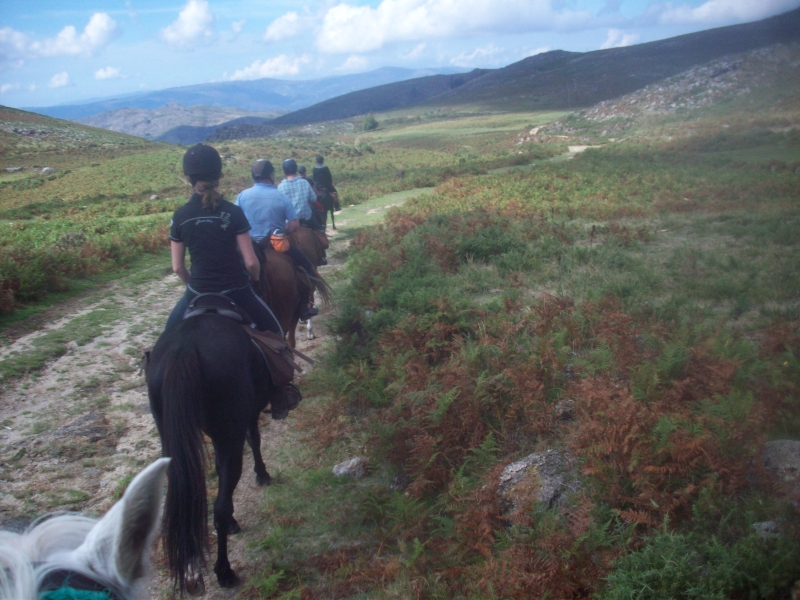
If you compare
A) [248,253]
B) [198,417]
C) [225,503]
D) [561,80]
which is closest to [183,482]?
[198,417]

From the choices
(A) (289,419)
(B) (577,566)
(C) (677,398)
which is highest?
(C) (677,398)

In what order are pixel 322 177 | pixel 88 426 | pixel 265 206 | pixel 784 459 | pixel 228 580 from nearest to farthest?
1. pixel 784 459
2. pixel 228 580
3. pixel 88 426
4. pixel 265 206
5. pixel 322 177

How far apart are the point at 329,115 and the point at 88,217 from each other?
435 feet

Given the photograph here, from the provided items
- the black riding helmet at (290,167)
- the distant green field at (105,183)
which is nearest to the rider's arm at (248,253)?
the black riding helmet at (290,167)

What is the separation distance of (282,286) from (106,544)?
5.06m

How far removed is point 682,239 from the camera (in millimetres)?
9070

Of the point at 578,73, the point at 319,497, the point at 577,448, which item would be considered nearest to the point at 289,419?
the point at 319,497

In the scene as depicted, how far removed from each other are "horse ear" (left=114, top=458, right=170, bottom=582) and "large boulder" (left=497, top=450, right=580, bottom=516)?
2448 millimetres

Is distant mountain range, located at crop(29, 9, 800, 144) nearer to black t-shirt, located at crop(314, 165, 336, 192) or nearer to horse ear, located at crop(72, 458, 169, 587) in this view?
black t-shirt, located at crop(314, 165, 336, 192)

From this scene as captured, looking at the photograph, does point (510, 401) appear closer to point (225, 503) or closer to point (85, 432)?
point (225, 503)

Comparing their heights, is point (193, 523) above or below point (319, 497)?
above

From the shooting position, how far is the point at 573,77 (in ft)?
290

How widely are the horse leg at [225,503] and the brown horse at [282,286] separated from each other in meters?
2.41

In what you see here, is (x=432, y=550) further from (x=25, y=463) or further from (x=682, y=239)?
(x=682, y=239)
